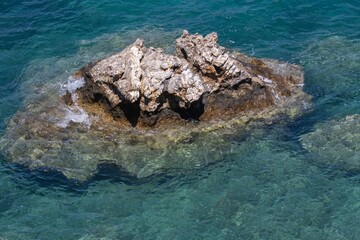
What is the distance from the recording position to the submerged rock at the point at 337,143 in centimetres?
2366

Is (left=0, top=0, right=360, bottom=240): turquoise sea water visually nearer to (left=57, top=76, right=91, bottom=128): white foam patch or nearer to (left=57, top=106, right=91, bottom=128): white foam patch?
(left=57, top=76, right=91, bottom=128): white foam patch

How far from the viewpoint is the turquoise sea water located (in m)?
21.2

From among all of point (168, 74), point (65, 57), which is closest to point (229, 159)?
point (168, 74)

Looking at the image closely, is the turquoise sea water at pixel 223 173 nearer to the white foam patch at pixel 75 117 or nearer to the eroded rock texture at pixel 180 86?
the eroded rock texture at pixel 180 86

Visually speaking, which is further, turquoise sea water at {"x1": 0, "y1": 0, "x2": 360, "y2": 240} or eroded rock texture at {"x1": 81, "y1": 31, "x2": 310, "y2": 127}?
eroded rock texture at {"x1": 81, "y1": 31, "x2": 310, "y2": 127}

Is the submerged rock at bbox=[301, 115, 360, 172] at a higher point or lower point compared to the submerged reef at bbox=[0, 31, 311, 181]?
lower

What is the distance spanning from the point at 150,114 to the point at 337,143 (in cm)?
829

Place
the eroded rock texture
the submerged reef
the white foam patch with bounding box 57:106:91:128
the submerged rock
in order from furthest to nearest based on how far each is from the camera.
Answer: the white foam patch with bounding box 57:106:91:128 < the eroded rock texture < the submerged reef < the submerged rock

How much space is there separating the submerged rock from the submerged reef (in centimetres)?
180

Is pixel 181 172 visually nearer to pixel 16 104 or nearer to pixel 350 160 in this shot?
pixel 350 160

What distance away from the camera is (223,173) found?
23578 millimetres

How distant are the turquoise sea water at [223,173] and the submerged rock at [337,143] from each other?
14.8 inches

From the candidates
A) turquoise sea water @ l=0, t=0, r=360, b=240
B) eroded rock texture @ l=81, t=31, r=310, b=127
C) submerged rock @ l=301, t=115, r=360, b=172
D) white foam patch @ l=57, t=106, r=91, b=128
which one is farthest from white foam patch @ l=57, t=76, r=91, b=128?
submerged rock @ l=301, t=115, r=360, b=172

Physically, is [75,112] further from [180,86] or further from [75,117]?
[180,86]
